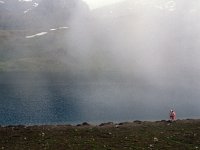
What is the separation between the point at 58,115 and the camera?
333 ft

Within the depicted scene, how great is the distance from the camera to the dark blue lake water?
9846 cm

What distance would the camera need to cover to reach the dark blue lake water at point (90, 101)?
9846cm

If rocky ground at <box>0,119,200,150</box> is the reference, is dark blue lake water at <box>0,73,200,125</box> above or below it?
above

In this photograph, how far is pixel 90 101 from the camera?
124m

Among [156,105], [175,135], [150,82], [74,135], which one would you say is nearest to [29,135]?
[74,135]

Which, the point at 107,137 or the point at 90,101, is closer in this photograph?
the point at 107,137

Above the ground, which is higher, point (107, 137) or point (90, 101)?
point (90, 101)

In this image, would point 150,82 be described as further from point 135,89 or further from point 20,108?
point 20,108

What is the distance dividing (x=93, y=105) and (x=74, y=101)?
1174cm

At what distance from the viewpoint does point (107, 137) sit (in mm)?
41312

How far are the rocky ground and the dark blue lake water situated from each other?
46644mm

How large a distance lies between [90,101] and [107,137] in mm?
83196

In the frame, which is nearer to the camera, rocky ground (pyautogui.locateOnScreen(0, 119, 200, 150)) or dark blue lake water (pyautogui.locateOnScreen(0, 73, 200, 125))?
rocky ground (pyautogui.locateOnScreen(0, 119, 200, 150))

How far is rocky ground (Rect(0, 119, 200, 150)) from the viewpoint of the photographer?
3681 centimetres
